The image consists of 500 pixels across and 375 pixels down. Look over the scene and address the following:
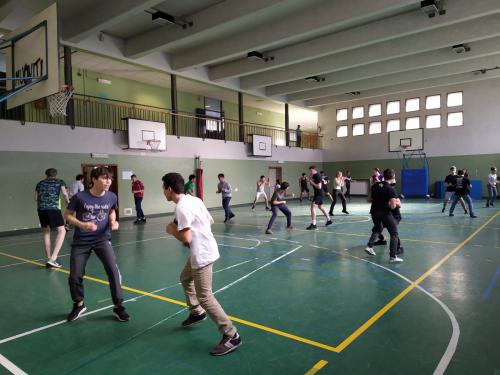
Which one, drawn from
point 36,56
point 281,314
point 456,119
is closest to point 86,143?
point 36,56

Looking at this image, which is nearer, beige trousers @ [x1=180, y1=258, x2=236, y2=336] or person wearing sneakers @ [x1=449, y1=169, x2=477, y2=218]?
beige trousers @ [x1=180, y1=258, x2=236, y2=336]

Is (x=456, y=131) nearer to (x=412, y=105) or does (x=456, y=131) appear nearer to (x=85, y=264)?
→ (x=412, y=105)

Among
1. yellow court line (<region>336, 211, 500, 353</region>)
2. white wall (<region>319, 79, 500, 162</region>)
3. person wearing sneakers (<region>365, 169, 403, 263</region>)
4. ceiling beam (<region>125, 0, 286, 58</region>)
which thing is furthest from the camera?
white wall (<region>319, 79, 500, 162</region>)

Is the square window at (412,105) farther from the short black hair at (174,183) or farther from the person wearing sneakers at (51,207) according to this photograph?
the short black hair at (174,183)

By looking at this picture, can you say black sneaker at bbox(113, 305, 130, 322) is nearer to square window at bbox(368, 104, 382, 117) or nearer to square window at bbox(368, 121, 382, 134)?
square window at bbox(368, 121, 382, 134)

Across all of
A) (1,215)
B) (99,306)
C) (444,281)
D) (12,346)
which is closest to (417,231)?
(444,281)

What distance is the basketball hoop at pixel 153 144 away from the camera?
49.7 feet

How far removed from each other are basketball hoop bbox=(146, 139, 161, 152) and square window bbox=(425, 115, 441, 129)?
672 inches

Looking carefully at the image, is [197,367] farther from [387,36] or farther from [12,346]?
[387,36]

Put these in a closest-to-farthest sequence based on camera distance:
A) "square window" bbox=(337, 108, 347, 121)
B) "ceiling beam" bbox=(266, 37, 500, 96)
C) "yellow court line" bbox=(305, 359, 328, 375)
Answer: "yellow court line" bbox=(305, 359, 328, 375) < "ceiling beam" bbox=(266, 37, 500, 96) < "square window" bbox=(337, 108, 347, 121)

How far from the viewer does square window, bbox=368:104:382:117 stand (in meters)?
24.3

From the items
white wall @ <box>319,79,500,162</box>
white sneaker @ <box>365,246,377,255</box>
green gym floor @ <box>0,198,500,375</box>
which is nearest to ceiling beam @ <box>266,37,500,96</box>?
white wall @ <box>319,79,500,162</box>

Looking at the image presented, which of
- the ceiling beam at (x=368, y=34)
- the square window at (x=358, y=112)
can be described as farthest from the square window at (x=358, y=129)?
the ceiling beam at (x=368, y=34)

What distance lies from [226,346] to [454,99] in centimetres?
2353
